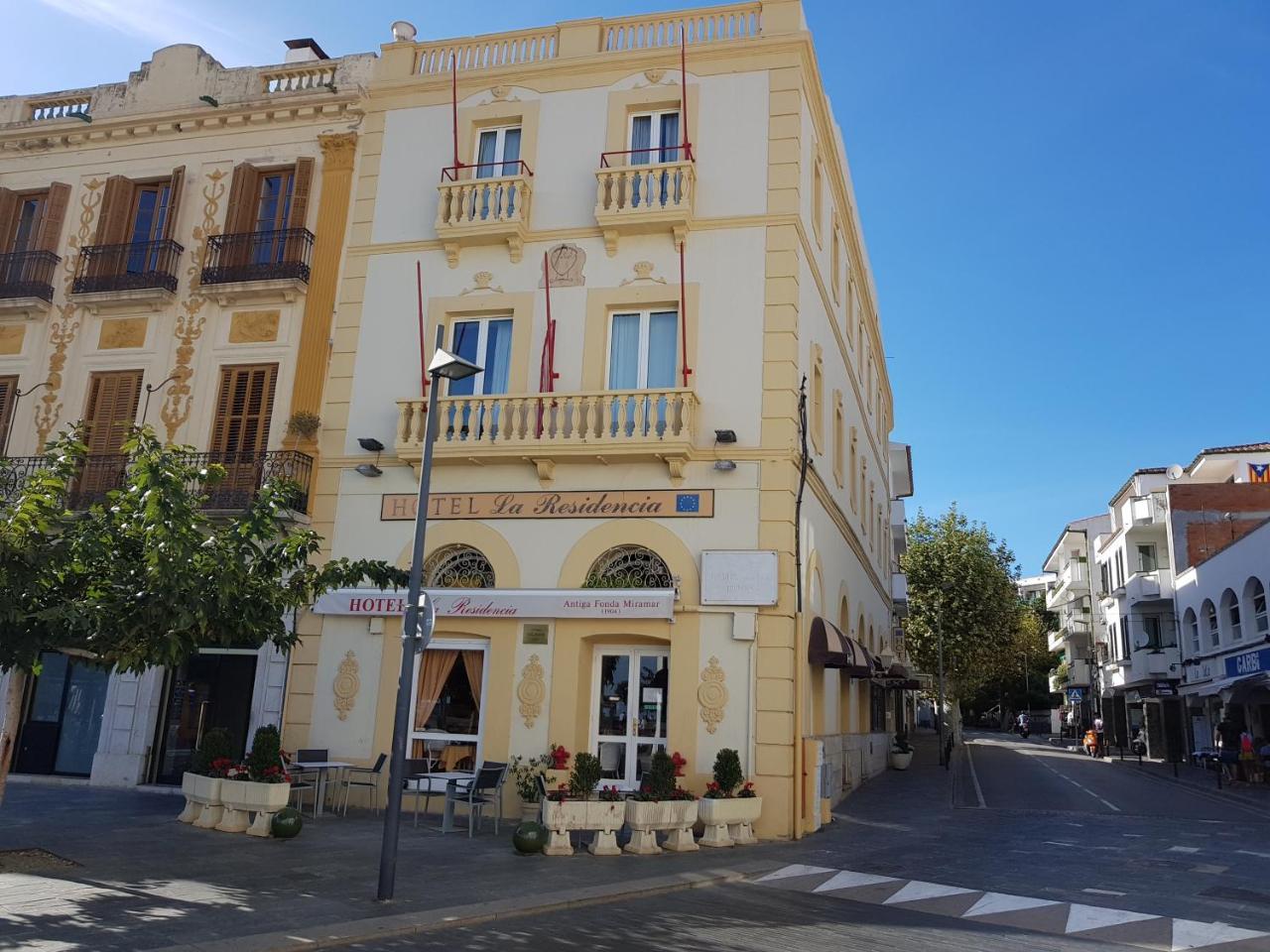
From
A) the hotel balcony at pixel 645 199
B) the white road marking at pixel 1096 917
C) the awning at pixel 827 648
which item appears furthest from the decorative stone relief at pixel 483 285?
the white road marking at pixel 1096 917

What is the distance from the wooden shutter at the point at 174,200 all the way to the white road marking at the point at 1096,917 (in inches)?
708

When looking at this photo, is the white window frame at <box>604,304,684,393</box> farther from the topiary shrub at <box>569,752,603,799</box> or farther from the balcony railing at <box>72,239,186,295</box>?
the balcony railing at <box>72,239,186,295</box>

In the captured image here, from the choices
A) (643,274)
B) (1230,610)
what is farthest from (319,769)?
(1230,610)

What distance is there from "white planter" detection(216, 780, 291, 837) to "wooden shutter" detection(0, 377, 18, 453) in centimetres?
965

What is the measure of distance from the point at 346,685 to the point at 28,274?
10.6 m

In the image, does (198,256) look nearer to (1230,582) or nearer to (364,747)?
(364,747)

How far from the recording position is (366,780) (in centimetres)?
1514

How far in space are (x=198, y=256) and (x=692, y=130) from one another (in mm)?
9376

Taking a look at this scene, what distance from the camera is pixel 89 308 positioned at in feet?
60.5

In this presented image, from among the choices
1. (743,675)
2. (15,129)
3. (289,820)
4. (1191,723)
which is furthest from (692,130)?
(1191,723)

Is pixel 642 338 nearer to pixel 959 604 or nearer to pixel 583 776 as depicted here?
pixel 583 776

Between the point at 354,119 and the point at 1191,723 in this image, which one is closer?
the point at 354,119

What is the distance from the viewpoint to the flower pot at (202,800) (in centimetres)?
1253

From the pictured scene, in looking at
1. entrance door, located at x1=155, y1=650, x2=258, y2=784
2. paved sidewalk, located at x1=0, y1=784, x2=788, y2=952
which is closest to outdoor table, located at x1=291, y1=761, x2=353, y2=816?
paved sidewalk, located at x1=0, y1=784, x2=788, y2=952
